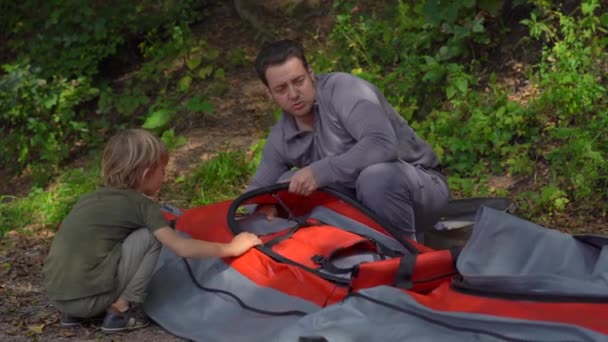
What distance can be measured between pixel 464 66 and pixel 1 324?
152 inches

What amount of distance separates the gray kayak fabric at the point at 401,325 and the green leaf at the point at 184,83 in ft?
15.5

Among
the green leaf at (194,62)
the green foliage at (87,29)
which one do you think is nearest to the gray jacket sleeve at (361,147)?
the green leaf at (194,62)

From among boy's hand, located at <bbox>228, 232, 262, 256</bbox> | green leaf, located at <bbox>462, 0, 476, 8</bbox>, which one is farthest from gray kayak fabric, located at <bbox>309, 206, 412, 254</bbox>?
green leaf, located at <bbox>462, 0, 476, 8</bbox>

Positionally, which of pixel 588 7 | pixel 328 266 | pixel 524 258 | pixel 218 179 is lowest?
pixel 218 179

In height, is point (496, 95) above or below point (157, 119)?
above

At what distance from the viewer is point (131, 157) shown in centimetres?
365

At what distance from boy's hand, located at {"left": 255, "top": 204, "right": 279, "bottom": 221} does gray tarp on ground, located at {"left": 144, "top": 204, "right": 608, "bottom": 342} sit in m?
0.49

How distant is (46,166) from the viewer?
733 cm

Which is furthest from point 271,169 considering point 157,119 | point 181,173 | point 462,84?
point 157,119

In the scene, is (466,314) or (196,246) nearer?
(466,314)

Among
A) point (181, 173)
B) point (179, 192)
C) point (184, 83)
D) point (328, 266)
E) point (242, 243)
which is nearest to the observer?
point (328, 266)

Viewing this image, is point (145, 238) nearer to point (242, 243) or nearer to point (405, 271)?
point (242, 243)

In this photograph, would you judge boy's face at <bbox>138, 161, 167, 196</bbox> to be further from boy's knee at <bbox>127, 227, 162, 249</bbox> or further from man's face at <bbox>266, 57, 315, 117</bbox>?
man's face at <bbox>266, 57, 315, 117</bbox>

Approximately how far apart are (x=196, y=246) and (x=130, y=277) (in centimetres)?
36
